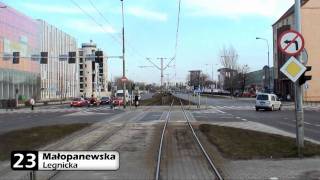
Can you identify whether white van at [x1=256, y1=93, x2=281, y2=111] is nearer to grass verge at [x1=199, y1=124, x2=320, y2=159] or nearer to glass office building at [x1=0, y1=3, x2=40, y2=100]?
grass verge at [x1=199, y1=124, x2=320, y2=159]

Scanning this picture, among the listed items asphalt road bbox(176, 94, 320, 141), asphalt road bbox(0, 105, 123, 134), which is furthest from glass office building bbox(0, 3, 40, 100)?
asphalt road bbox(176, 94, 320, 141)

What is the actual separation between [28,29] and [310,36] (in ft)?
173

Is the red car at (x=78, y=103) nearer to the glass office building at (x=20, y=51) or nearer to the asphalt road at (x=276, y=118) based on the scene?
the glass office building at (x=20, y=51)

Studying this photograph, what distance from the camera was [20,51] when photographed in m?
98.4

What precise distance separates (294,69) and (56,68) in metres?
116

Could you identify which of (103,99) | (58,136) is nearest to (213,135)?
(58,136)

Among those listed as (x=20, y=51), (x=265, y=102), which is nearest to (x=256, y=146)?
(x=265, y=102)

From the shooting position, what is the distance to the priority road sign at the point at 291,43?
14.9 m

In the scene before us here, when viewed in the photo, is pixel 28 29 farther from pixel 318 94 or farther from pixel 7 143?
pixel 7 143

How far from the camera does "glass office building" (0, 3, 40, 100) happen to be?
90.6 m

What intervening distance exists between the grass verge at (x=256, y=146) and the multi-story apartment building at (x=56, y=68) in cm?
9103

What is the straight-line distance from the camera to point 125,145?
63.6 ft

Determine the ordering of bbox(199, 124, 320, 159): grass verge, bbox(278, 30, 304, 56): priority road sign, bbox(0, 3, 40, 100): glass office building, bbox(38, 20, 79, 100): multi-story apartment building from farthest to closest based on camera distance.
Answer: bbox(38, 20, 79, 100): multi-story apartment building → bbox(0, 3, 40, 100): glass office building → bbox(199, 124, 320, 159): grass verge → bbox(278, 30, 304, 56): priority road sign

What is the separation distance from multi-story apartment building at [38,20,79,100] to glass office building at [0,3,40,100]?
5.14 metres
